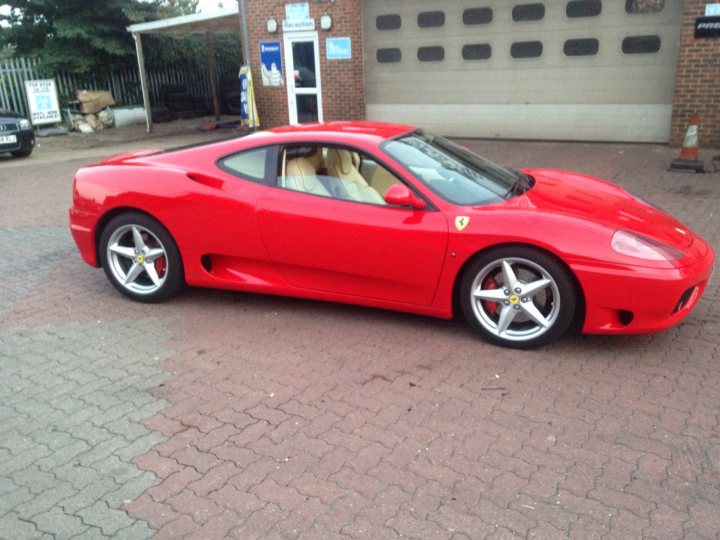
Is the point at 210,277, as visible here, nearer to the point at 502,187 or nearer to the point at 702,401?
the point at 502,187

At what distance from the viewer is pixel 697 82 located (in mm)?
11180

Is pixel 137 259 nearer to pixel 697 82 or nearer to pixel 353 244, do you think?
pixel 353 244

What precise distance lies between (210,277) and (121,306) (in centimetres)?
82

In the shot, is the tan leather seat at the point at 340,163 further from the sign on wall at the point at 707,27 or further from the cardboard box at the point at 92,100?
the cardboard box at the point at 92,100

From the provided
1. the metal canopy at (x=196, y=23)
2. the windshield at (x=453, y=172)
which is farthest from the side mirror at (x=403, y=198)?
the metal canopy at (x=196, y=23)

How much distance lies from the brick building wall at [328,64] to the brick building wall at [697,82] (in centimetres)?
609

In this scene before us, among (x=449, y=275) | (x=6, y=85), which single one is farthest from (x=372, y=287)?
(x=6, y=85)

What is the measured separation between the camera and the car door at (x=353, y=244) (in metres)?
4.37

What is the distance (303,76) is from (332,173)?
10.8 m

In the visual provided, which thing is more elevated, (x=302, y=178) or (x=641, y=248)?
(x=302, y=178)

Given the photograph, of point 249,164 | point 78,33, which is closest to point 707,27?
point 249,164

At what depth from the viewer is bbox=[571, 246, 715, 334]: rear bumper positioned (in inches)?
154

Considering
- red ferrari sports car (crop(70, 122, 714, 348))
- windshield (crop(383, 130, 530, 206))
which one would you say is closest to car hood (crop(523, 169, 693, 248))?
red ferrari sports car (crop(70, 122, 714, 348))

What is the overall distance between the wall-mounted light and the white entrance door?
34cm
